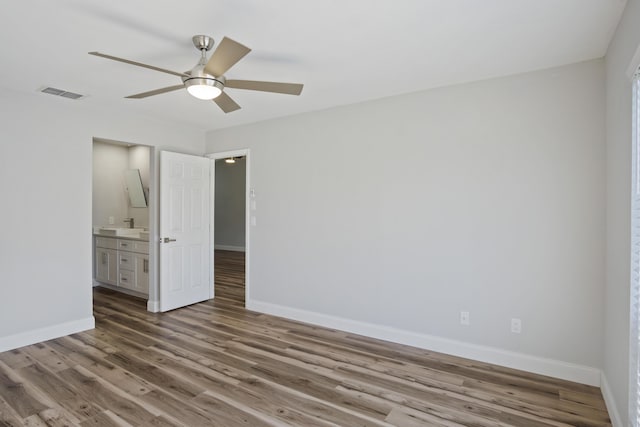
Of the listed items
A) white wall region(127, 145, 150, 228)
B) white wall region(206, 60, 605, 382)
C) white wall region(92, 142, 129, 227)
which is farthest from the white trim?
white wall region(92, 142, 129, 227)

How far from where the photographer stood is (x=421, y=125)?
3.45 meters

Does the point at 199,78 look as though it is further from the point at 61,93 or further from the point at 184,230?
the point at 184,230

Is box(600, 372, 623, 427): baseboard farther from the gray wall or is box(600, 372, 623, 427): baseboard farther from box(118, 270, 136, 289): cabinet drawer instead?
the gray wall

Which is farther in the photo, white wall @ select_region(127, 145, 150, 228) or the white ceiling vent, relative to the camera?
white wall @ select_region(127, 145, 150, 228)

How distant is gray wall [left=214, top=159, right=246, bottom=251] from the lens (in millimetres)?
10250

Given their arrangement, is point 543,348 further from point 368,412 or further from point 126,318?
point 126,318

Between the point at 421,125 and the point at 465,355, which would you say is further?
the point at 421,125

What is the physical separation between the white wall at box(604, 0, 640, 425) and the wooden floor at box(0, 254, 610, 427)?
0.40 meters

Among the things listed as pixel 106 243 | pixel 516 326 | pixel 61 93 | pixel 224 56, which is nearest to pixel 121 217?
pixel 106 243

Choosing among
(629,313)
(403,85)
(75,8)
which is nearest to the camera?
(629,313)

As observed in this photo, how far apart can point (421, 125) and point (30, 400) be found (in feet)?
12.4

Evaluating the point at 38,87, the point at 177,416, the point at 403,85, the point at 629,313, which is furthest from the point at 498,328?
the point at 38,87

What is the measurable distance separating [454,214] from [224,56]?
2.34 m

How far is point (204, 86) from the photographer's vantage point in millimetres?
2320
